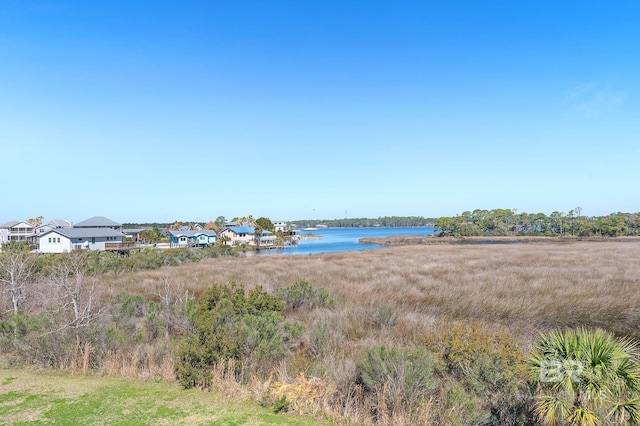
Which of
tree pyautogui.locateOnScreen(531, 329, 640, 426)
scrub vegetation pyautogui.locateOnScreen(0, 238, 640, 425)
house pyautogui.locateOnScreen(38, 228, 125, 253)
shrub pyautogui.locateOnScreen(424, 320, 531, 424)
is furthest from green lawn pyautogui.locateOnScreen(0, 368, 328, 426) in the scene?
house pyautogui.locateOnScreen(38, 228, 125, 253)

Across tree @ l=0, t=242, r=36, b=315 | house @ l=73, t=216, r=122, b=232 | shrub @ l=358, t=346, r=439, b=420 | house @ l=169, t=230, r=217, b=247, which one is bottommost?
house @ l=169, t=230, r=217, b=247

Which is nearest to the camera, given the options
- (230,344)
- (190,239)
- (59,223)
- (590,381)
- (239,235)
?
→ (590,381)

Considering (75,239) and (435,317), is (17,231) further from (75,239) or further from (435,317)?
(435,317)

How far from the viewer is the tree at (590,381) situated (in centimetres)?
393

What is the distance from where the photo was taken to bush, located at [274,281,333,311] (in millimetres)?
12844

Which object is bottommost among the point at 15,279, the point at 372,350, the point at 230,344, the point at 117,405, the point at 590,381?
the point at 117,405

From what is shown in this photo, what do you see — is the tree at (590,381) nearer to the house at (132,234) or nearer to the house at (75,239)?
the house at (75,239)

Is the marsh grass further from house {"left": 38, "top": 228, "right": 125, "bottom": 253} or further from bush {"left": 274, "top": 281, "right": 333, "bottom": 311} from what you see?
house {"left": 38, "top": 228, "right": 125, "bottom": 253}

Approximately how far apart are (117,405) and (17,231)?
3737 inches

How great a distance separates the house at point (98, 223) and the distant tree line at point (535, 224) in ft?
280

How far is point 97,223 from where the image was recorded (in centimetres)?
6172

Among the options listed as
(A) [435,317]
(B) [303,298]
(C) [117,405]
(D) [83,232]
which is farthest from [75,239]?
(C) [117,405]

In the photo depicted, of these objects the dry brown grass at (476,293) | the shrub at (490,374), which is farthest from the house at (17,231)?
the shrub at (490,374)

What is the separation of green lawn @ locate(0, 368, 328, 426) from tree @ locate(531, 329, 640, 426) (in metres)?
3.21
